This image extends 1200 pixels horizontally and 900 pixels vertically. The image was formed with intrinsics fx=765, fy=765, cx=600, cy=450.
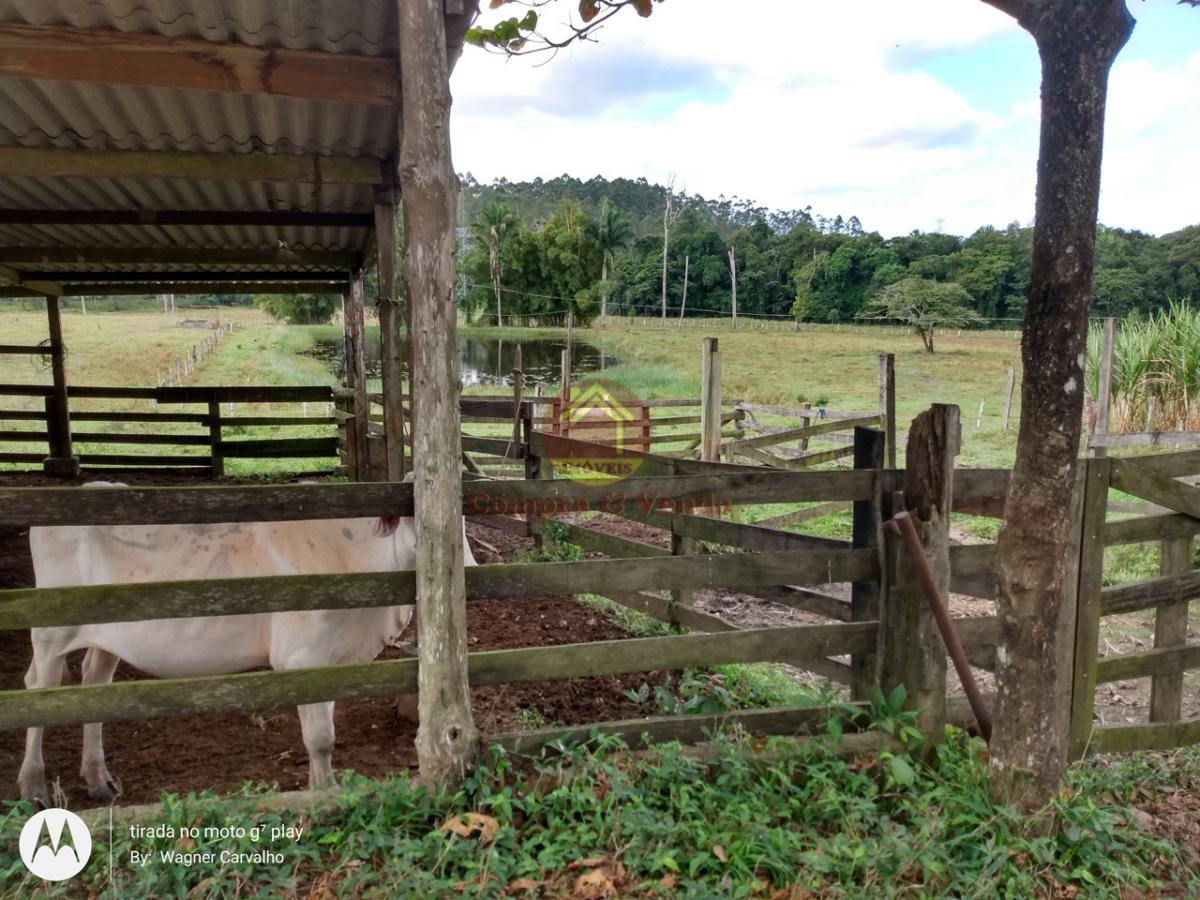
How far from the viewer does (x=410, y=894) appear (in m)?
2.24

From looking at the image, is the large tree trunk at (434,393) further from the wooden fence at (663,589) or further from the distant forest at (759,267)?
the distant forest at (759,267)

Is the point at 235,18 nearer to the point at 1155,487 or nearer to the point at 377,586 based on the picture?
the point at 377,586

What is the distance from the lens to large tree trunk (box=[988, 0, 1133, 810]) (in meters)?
2.37

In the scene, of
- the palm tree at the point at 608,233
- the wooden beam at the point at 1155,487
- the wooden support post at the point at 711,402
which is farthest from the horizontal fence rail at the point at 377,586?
the palm tree at the point at 608,233

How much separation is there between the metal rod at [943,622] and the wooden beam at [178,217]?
18.0 ft

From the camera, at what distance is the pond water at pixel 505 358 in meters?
34.8

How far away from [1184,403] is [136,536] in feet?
42.2

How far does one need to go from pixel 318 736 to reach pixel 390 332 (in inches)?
141

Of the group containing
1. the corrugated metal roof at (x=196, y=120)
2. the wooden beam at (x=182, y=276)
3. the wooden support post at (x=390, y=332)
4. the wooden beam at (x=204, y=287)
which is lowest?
the wooden support post at (x=390, y=332)

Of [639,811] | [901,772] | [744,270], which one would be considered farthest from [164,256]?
[744,270]

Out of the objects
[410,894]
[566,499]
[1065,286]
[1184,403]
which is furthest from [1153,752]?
[1184,403]

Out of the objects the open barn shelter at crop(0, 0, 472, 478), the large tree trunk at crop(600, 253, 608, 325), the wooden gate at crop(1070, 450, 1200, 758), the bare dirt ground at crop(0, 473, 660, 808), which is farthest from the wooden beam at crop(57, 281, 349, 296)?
the large tree trunk at crop(600, 253, 608, 325)

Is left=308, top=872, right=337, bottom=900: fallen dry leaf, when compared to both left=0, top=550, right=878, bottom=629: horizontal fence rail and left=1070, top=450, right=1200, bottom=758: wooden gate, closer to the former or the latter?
left=0, top=550, right=878, bottom=629: horizontal fence rail

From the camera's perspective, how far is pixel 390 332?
6.14m
